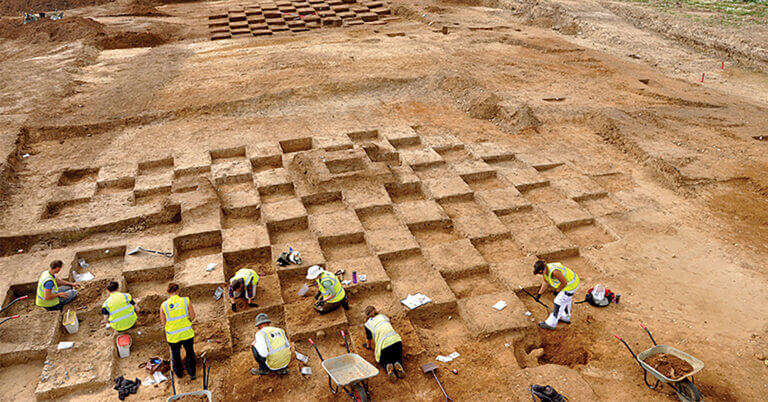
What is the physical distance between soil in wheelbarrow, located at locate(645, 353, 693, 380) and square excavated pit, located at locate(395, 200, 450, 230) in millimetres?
4349

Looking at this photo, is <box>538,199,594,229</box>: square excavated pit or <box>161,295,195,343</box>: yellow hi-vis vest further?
<box>538,199,594,229</box>: square excavated pit

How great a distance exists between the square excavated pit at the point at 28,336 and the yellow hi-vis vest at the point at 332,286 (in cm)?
372

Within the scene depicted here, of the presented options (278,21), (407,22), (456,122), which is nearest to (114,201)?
(456,122)

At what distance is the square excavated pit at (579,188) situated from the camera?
10.5 meters

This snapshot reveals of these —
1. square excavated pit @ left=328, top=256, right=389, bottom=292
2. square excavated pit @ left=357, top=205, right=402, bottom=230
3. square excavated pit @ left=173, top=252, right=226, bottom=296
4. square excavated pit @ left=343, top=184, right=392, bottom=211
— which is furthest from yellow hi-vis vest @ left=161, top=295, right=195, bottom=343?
square excavated pit @ left=343, top=184, right=392, bottom=211

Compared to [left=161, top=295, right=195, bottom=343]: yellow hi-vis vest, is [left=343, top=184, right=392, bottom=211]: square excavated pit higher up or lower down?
lower down

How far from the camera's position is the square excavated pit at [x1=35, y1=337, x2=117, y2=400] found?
20.1 feet

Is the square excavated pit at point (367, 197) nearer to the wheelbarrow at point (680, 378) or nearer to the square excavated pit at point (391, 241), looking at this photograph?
the square excavated pit at point (391, 241)

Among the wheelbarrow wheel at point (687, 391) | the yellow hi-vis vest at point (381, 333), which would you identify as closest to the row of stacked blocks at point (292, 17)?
the yellow hi-vis vest at point (381, 333)

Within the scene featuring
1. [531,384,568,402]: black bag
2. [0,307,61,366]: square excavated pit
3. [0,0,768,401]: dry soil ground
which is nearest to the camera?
[531,384,568,402]: black bag

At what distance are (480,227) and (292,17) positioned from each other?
19017mm

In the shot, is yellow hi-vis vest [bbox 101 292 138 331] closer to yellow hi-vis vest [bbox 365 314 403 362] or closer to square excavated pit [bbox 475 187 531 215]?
yellow hi-vis vest [bbox 365 314 403 362]

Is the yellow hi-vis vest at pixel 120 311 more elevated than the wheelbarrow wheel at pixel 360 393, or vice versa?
the yellow hi-vis vest at pixel 120 311

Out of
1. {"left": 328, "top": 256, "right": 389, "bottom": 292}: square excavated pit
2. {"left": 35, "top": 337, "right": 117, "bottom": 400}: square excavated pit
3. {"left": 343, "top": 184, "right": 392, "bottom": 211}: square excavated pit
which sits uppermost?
{"left": 343, "top": 184, "right": 392, "bottom": 211}: square excavated pit
